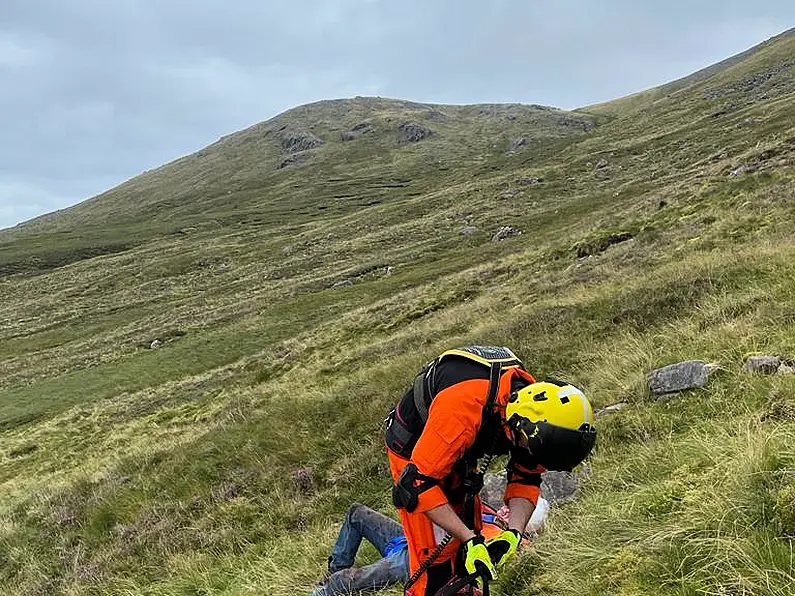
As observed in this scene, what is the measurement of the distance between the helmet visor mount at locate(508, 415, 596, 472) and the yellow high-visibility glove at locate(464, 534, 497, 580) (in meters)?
0.74

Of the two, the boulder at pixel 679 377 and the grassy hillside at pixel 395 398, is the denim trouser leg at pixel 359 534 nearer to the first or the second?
the grassy hillside at pixel 395 398

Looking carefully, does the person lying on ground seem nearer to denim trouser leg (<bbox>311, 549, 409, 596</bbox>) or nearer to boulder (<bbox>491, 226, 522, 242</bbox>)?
denim trouser leg (<bbox>311, 549, 409, 596</bbox>)

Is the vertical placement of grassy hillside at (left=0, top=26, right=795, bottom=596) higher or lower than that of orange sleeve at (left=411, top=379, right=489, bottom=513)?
lower

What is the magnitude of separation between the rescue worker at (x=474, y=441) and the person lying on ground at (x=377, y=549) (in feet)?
3.70

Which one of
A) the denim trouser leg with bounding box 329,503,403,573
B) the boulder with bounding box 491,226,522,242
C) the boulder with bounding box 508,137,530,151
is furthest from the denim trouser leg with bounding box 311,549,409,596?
the boulder with bounding box 508,137,530,151

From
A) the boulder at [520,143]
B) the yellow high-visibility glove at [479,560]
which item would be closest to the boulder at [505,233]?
the yellow high-visibility glove at [479,560]

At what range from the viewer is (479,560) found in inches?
170

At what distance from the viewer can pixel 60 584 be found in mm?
10805

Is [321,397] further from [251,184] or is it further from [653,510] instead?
[251,184]

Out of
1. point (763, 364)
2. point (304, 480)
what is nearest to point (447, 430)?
point (763, 364)

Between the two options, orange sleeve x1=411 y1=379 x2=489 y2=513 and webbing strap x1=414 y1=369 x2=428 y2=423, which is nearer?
orange sleeve x1=411 y1=379 x2=489 y2=513

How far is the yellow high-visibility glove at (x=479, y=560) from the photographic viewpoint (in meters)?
4.28

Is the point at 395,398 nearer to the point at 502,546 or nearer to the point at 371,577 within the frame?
the point at 371,577

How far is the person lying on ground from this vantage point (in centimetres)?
631
